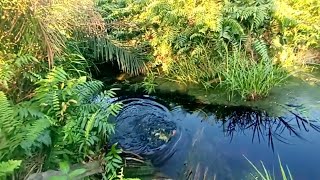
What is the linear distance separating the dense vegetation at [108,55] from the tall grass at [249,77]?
0.04 ft

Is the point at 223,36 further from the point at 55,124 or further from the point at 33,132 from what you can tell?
the point at 33,132

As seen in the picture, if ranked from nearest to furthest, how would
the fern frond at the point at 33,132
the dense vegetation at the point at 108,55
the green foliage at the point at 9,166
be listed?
the green foliage at the point at 9,166 < the fern frond at the point at 33,132 < the dense vegetation at the point at 108,55

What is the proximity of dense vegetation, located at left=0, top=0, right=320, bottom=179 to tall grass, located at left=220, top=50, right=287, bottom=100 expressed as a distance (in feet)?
0.04

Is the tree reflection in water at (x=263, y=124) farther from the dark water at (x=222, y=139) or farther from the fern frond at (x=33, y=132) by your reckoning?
the fern frond at (x=33, y=132)

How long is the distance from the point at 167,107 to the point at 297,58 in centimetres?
195

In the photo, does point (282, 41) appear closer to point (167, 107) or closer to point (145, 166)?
point (167, 107)

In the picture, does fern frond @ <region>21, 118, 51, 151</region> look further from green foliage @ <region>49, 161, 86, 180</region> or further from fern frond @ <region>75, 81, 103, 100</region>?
fern frond @ <region>75, 81, 103, 100</region>

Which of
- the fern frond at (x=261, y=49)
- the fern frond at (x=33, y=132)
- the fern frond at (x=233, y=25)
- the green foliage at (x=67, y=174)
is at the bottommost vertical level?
the green foliage at (x=67, y=174)

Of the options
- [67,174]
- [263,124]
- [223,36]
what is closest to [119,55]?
[223,36]

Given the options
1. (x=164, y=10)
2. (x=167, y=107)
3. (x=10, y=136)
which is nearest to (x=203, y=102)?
(x=167, y=107)

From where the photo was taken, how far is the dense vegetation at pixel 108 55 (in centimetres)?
281

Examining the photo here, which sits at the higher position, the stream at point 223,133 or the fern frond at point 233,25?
the fern frond at point 233,25

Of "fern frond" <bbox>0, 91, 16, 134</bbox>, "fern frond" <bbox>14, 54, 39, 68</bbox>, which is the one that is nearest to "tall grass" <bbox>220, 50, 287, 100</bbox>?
"fern frond" <bbox>14, 54, 39, 68</bbox>

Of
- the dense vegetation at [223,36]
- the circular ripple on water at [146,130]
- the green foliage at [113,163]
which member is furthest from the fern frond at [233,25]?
the green foliage at [113,163]
